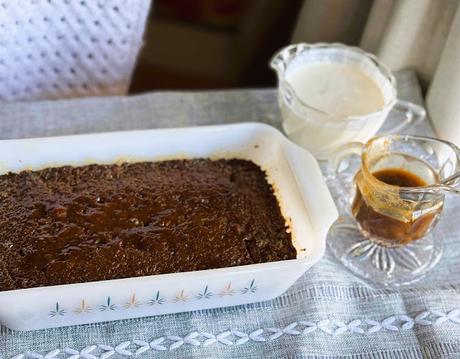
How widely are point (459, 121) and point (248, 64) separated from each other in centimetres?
75

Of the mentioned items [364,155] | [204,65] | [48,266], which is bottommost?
[204,65]

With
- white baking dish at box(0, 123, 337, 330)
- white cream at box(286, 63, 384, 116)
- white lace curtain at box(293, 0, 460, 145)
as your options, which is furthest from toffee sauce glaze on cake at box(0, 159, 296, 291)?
white lace curtain at box(293, 0, 460, 145)

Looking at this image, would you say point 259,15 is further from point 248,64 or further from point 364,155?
point 364,155

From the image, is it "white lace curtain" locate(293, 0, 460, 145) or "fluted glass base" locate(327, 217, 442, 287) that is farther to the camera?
"white lace curtain" locate(293, 0, 460, 145)

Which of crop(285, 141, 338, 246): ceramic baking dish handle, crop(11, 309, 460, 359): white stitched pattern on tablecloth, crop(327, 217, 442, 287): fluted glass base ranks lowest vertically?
crop(11, 309, 460, 359): white stitched pattern on tablecloth

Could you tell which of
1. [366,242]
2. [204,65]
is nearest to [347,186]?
[366,242]

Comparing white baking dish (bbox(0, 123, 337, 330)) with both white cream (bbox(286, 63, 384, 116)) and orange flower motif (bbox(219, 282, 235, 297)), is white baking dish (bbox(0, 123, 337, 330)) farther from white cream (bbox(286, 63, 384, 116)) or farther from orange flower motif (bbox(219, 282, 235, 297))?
white cream (bbox(286, 63, 384, 116))

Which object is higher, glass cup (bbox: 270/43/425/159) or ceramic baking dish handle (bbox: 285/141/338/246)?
glass cup (bbox: 270/43/425/159)

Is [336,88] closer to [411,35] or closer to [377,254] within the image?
[411,35]

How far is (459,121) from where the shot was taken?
1005 mm

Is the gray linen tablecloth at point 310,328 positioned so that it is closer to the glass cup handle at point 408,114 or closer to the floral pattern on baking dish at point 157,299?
the floral pattern on baking dish at point 157,299

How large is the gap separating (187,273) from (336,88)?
1.46 ft

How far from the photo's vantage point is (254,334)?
811mm

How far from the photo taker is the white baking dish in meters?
0.74
